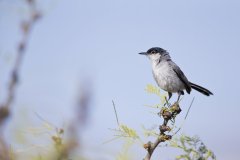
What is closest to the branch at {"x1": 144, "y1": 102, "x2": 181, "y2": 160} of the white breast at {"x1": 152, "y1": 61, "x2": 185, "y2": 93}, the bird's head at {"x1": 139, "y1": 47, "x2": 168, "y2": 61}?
the white breast at {"x1": 152, "y1": 61, "x2": 185, "y2": 93}

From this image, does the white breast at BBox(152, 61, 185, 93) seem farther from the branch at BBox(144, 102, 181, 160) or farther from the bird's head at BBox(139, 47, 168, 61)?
the branch at BBox(144, 102, 181, 160)

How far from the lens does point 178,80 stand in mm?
7465

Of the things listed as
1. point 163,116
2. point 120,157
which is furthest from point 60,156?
point 163,116

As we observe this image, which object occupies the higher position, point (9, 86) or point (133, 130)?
point (9, 86)

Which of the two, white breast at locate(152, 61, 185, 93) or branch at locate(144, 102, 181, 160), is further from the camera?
white breast at locate(152, 61, 185, 93)

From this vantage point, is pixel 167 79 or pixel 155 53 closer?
pixel 167 79

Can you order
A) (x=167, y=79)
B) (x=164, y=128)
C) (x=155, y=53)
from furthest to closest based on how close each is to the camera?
1. (x=155, y=53)
2. (x=167, y=79)
3. (x=164, y=128)

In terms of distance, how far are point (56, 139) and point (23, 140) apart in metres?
0.12

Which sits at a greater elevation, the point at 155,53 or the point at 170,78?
the point at 155,53

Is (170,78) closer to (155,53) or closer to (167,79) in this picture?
(167,79)

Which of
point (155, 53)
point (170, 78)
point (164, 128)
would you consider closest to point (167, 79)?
point (170, 78)


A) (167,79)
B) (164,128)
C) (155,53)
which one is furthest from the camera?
(155,53)

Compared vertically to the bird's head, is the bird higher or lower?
lower

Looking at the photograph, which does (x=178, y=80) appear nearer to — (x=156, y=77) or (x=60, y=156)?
(x=156, y=77)
